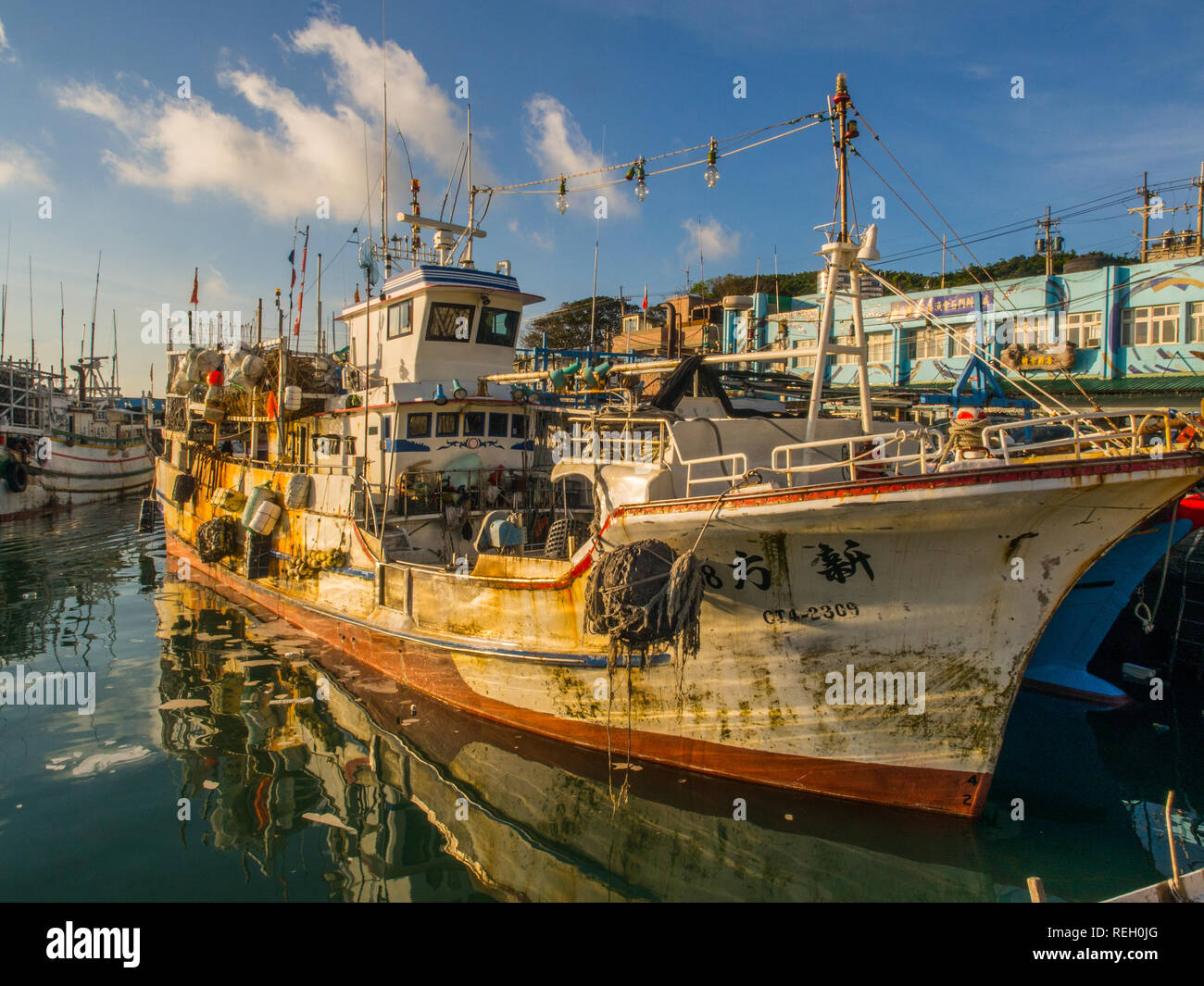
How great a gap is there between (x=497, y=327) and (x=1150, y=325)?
66.3 ft

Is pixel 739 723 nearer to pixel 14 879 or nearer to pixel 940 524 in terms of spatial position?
pixel 940 524

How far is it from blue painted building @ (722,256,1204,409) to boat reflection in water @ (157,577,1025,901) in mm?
13295

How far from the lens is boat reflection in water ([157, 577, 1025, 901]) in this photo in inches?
258

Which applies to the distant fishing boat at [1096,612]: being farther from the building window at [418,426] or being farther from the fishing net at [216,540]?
the fishing net at [216,540]

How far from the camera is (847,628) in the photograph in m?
7.01

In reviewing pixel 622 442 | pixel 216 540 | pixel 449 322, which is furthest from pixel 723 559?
pixel 216 540

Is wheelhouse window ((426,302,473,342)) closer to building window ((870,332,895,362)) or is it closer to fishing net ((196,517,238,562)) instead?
fishing net ((196,517,238,562))

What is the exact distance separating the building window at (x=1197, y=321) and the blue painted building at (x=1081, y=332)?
0.07 feet

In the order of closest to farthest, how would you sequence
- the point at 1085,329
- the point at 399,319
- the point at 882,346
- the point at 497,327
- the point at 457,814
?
1. the point at 457,814
2. the point at 399,319
3. the point at 497,327
4. the point at 1085,329
5. the point at 882,346

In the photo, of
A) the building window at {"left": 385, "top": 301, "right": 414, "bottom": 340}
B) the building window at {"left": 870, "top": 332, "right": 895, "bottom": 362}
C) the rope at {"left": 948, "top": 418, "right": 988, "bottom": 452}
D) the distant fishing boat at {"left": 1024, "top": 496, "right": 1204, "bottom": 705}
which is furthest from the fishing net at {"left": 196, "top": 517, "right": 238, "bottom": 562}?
the building window at {"left": 870, "top": 332, "right": 895, "bottom": 362}

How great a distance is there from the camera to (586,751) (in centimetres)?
883

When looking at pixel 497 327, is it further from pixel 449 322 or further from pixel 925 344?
pixel 925 344
